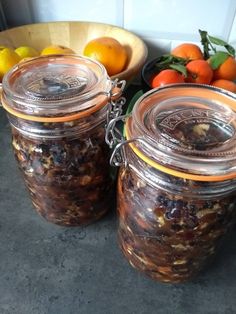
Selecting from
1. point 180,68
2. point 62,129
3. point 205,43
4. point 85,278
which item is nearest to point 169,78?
point 180,68

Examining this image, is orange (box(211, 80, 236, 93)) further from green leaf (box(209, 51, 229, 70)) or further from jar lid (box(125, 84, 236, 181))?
jar lid (box(125, 84, 236, 181))

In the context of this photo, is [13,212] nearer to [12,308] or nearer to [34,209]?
[34,209]

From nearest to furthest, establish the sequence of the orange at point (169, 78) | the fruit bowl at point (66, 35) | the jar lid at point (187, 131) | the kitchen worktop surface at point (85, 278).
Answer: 1. the jar lid at point (187, 131)
2. the kitchen worktop surface at point (85, 278)
3. the orange at point (169, 78)
4. the fruit bowl at point (66, 35)

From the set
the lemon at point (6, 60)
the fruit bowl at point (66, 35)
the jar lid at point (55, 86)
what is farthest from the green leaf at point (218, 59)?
the lemon at point (6, 60)

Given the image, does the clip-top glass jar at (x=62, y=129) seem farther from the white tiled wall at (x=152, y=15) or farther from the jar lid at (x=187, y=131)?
the white tiled wall at (x=152, y=15)

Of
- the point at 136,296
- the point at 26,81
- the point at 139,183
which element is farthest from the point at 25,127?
the point at 136,296

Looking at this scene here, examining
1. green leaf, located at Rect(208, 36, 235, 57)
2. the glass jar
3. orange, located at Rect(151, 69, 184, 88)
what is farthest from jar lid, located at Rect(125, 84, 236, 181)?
green leaf, located at Rect(208, 36, 235, 57)
